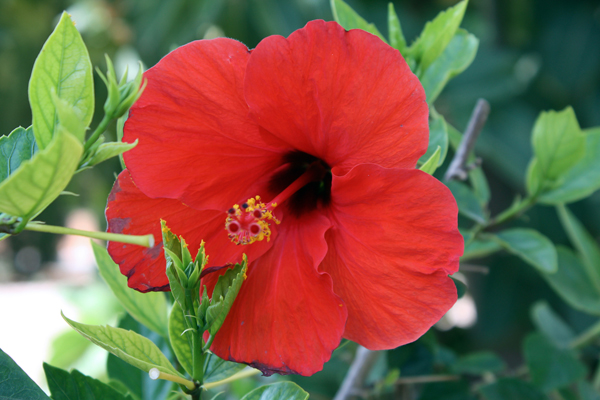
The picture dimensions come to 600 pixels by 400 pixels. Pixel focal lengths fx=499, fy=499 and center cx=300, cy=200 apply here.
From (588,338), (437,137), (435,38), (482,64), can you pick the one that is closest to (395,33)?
(435,38)

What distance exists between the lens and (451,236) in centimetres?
41

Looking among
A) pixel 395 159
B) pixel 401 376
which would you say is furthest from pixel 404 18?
pixel 395 159

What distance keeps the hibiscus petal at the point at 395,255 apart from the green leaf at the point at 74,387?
0.80ft

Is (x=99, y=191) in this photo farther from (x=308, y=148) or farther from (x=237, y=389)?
(x=308, y=148)

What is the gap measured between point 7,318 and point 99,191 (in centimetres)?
87

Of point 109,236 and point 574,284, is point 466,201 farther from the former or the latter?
point 109,236

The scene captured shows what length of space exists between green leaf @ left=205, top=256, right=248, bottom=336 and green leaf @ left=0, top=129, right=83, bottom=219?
0.15 metres

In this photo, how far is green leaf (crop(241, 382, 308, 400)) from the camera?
1.37 ft

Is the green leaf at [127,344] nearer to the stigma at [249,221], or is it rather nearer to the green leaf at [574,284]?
the stigma at [249,221]

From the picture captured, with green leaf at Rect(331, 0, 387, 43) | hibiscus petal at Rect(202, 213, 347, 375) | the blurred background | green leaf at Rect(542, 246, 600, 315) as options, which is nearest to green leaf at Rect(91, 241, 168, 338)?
hibiscus petal at Rect(202, 213, 347, 375)

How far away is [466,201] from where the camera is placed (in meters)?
0.66

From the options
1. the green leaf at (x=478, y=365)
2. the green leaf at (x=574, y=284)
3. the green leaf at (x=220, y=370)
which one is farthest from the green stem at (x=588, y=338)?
the green leaf at (x=220, y=370)

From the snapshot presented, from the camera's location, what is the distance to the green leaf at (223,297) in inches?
15.7

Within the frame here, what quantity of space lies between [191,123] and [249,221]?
0.10 metres
